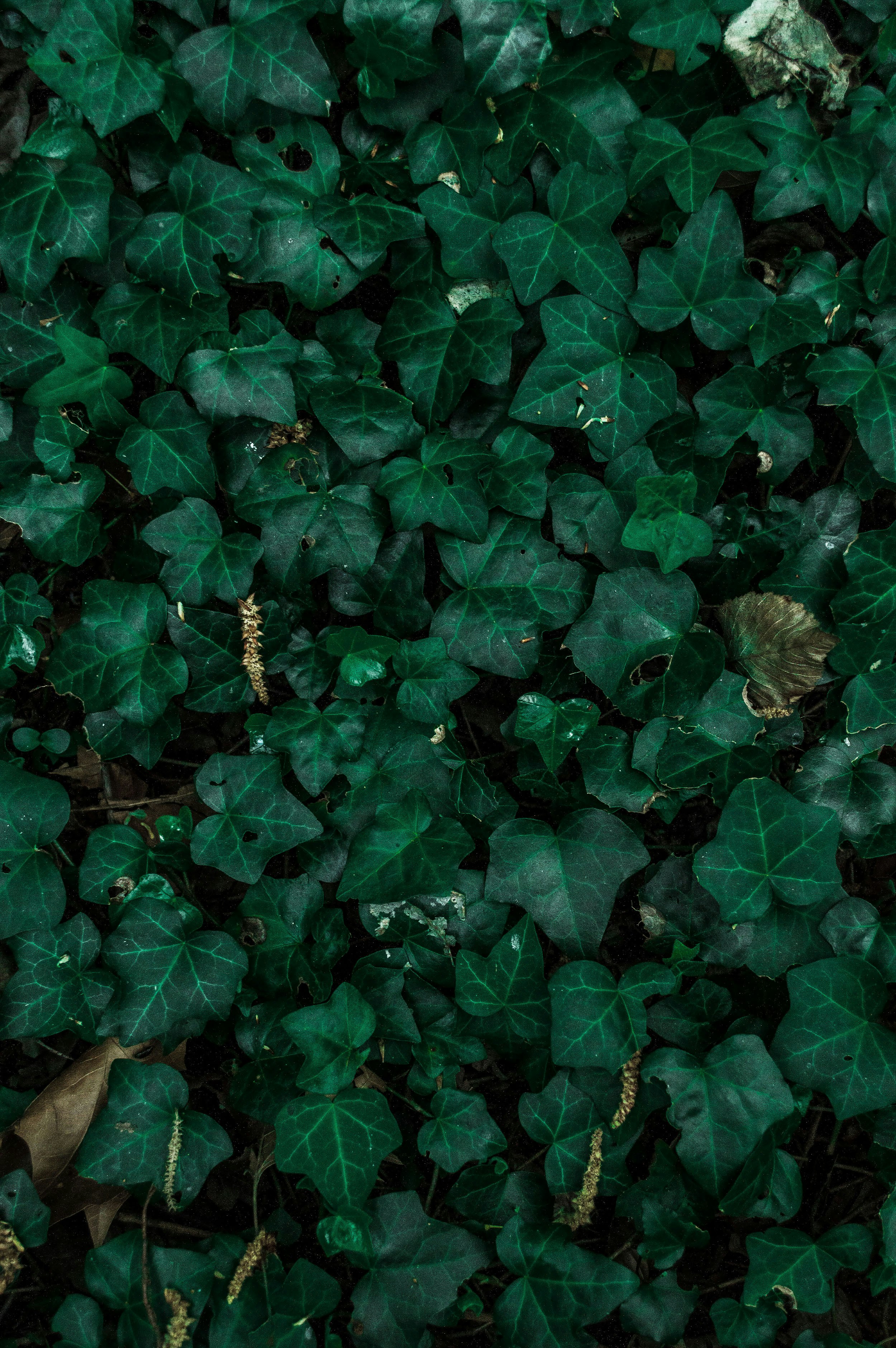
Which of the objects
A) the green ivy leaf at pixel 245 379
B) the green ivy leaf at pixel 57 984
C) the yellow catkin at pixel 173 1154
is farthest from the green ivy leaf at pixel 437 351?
the yellow catkin at pixel 173 1154

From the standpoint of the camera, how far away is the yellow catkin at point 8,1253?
5.40 ft

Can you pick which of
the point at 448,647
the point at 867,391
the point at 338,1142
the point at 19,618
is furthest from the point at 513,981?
the point at 867,391

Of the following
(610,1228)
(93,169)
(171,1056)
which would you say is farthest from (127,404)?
(610,1228)

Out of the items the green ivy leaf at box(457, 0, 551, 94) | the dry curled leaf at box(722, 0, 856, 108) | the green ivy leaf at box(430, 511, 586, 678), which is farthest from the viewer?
the green ivy leaf at box(430, 511, 586, 678)

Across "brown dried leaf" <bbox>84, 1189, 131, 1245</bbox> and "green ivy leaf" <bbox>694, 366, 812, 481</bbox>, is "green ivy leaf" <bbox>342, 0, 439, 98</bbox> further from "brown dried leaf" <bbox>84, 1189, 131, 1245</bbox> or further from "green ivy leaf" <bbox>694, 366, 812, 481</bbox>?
"brown dried leaf" <bbox>84, 1189, 131, 1245</bbox>

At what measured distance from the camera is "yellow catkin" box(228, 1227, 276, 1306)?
5.40 feet

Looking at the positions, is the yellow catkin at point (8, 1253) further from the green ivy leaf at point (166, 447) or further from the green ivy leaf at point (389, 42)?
the green ivy leaf at point (389, 42)

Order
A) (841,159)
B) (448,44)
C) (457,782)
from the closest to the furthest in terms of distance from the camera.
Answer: (448,44) → (841,159) → (457,782)

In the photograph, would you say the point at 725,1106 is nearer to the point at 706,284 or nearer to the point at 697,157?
the point at 706,284

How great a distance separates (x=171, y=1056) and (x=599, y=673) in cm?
127

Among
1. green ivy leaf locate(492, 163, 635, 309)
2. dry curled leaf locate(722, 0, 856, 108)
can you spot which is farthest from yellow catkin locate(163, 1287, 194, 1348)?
dry curled leaf locate(722, 0, 856, 108)

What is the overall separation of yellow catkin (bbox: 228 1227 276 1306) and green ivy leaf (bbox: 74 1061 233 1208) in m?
0.17

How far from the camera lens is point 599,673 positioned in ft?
5.39

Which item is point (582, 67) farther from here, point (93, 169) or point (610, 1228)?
point (610, 1228)
